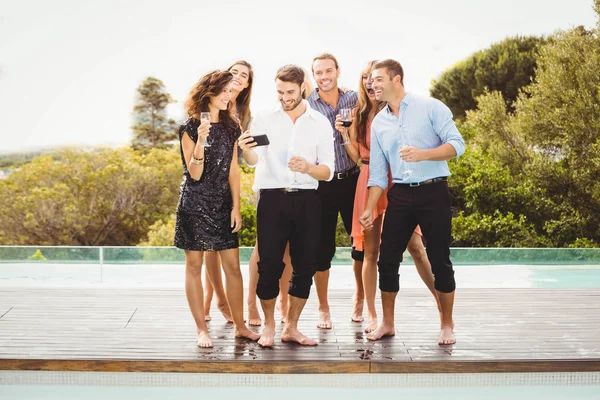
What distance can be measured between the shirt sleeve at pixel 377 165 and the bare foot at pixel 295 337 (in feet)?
3.11

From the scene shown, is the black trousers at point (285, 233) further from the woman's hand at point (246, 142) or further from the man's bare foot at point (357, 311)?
the man's bare foot at point (357, 311)

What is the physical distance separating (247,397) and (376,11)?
2233 centimetres

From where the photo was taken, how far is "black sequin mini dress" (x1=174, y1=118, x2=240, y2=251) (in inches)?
157

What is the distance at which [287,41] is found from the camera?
26.0 m

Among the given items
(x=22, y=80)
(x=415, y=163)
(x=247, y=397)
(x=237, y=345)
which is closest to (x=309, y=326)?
(x=237, y=345)

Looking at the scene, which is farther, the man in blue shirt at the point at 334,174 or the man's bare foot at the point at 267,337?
the man in blue shirt at the point at 334,174

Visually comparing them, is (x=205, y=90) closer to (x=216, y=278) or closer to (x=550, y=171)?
(x=216, y=278)

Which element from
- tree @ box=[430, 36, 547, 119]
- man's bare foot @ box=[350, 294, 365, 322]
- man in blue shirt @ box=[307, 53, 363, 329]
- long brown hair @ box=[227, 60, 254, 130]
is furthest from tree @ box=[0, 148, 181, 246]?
man in blue shirt @ box=[307, 53, 363, 329]

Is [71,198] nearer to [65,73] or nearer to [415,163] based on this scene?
[65,73]

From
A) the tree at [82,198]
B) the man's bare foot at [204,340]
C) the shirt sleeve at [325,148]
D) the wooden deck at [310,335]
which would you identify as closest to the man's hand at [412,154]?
the shirt sleeve at [325,148]

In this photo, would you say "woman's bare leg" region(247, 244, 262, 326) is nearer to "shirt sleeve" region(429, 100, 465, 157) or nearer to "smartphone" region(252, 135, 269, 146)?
"smartphone" region(252, 135, 269, 146)

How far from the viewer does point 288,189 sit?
3.92 m

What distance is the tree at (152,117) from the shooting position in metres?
26.0

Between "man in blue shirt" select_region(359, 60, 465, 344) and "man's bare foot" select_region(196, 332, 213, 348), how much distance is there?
104 cm
